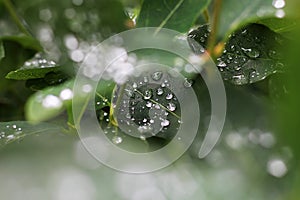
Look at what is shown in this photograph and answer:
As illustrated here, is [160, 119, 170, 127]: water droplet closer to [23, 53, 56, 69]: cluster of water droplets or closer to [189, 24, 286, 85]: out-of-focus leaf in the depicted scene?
[189, 24, 286, 85]: out-of-focus leaf

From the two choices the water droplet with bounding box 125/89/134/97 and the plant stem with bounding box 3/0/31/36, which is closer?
the water droplet with bounding box 125/89/134/97

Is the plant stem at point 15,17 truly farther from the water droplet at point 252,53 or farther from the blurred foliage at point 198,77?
the water droplet at point 252,53

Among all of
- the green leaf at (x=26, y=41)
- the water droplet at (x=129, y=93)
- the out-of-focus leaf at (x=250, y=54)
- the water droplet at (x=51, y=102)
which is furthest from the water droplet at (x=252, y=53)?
the green leaf at (x=26, y=41)

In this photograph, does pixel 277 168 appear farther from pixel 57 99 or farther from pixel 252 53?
pixel 57 99

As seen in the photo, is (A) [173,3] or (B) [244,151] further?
(B) [244,151]

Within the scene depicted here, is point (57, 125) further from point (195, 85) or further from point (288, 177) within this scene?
point (288, 177)

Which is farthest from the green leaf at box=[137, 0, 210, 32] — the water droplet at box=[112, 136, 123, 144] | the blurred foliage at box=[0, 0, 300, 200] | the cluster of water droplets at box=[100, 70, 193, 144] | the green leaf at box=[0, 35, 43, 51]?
the green leaf at box=[0, 35, 43, 51]

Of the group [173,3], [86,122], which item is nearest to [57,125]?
[86,122]
